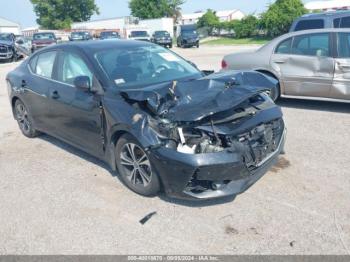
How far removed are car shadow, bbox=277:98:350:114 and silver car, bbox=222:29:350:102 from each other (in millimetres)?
289

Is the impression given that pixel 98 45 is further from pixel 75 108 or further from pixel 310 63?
pixel 310 63

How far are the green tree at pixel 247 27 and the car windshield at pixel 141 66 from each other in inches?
1636

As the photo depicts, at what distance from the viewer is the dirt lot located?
3202 millimetres

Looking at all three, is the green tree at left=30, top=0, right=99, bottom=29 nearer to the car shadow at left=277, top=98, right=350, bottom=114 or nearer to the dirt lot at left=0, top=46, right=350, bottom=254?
the car shadow at left=277, top=98, right=350, bottom=114

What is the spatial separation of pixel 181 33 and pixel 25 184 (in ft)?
109

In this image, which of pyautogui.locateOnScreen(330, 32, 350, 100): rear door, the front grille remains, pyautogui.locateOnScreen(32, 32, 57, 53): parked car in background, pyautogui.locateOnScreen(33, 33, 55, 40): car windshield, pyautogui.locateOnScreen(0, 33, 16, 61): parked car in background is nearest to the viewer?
pyautogui.locateOnScreen(330, 32, 350, 100): rear door

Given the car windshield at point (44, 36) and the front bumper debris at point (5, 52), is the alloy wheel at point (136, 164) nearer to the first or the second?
the front bumper debris at point (5, 52)

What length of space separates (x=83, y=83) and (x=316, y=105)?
17.4 ft

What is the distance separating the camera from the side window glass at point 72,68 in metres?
4.56

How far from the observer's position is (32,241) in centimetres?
338

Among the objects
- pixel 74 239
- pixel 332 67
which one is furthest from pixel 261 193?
pixel 332 67

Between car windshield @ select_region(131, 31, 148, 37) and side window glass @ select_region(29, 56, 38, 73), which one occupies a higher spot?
car windshield @ select_region(131, 31, 148, 37)

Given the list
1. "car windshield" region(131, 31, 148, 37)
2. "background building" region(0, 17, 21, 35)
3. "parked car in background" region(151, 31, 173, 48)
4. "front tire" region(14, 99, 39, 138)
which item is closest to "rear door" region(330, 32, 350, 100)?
"front tire" region(14, 99, 39, 138)

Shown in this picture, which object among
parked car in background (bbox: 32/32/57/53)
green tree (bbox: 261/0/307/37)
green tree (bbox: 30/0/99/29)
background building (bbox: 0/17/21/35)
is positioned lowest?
parked car in background (bbox: 32/32/57/53)
